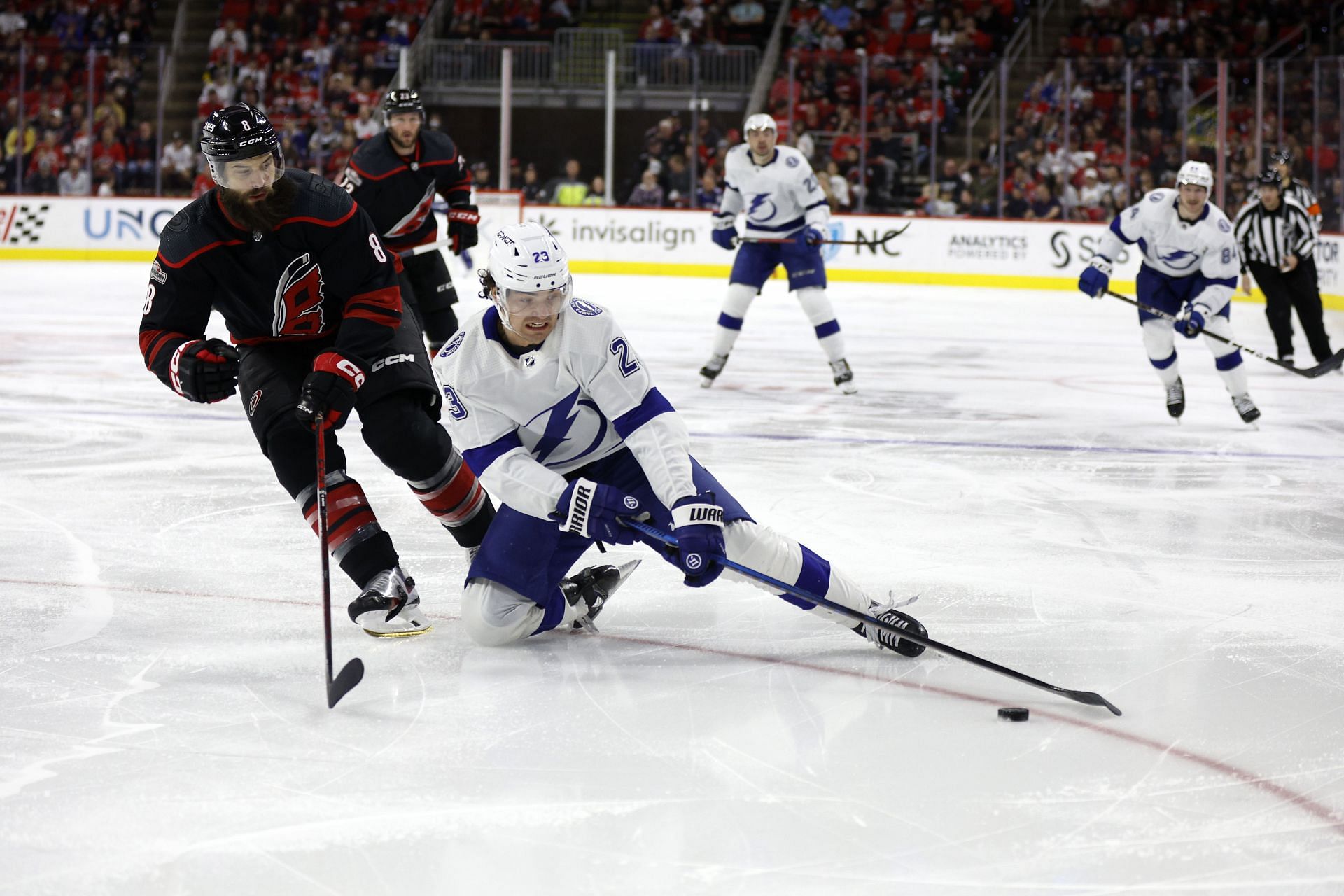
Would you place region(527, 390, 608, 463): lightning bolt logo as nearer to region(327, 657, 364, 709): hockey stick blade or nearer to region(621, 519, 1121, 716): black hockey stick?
region(621, 519, 1121, 716): black hockey stick

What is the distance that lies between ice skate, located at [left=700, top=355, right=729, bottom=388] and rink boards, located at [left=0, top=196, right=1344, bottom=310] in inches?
211

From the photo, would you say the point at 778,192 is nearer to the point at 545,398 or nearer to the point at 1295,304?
the point at 1295,304

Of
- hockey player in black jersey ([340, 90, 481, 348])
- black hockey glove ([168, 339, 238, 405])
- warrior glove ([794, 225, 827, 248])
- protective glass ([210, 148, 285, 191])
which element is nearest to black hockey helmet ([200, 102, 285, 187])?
protective glass ([210, 148, 285, 191])

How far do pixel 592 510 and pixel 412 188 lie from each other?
11.2ft

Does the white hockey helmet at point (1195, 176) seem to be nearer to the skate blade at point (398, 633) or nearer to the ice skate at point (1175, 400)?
the ice skate at point (1175, 400)

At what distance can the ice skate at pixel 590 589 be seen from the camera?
3.02 meters

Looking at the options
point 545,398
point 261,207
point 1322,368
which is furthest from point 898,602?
point 1322,368

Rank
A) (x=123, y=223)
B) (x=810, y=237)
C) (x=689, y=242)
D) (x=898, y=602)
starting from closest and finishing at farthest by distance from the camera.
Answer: (x=898, y=602)
(x=810, y=237)
(x=689, y=242)
(x=123, y=223)

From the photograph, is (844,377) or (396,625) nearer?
(396,625)

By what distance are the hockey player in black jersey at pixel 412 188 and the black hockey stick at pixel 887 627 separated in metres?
3.04

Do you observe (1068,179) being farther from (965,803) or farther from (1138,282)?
(965,803)

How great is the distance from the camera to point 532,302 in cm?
265

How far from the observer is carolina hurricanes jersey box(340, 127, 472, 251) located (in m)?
5.75

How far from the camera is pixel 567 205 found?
1320 cm
